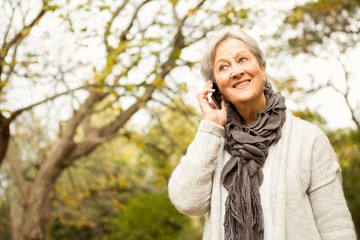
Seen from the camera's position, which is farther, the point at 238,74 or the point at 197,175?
the point at 238,74

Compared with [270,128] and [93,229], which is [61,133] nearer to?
[270,128]

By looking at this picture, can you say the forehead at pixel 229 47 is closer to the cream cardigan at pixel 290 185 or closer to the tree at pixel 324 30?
the cream cardigan at pixel 290 185

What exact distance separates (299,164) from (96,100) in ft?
14.3

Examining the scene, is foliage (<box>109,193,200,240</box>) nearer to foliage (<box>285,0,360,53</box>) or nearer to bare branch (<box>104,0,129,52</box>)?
foliage (<box>285,0,360,53</box>)

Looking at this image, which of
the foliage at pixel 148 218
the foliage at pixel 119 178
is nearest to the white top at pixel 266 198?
the foliage at pixel 119 178

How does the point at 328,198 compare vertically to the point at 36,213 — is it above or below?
below

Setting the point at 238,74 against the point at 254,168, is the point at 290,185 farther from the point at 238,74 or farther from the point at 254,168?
the point at 238,74

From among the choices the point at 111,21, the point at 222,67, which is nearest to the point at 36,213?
the point at 111,21

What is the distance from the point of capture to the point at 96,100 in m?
5.89

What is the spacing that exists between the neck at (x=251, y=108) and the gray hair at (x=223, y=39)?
0.19 m

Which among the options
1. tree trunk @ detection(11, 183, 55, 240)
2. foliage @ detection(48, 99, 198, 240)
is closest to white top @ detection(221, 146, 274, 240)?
foliage @ detection(48, 99, 198, 240)

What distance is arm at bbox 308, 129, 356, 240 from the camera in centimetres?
178

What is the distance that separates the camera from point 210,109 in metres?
2.09

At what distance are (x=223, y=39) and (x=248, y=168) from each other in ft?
2.02
